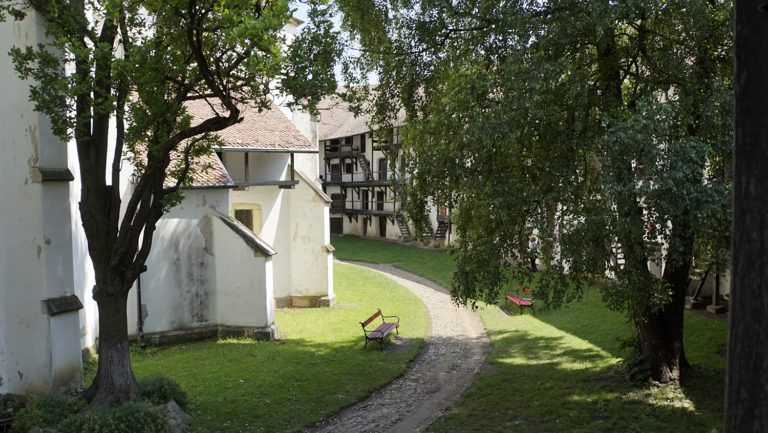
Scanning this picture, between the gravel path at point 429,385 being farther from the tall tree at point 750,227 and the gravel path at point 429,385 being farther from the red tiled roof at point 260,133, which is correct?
the red tiled roof at point 260,133

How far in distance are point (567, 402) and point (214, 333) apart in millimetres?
9728

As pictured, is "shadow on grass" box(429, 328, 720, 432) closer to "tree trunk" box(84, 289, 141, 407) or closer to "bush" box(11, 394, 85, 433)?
"tree trunk" box(84, 289, 141, 407)

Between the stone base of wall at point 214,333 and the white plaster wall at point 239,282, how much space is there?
14cm

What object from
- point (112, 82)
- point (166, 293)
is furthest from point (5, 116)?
point (166, 293)

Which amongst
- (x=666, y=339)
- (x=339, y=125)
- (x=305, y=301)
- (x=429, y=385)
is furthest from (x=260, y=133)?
(x=339, y=125)

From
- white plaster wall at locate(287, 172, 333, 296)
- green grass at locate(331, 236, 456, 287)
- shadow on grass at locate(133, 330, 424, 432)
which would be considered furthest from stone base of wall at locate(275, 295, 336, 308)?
green grass at locate(331, 236, 456, 287)

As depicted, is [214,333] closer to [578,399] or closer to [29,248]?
[29,248]

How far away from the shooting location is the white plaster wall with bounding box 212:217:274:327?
48.9 ft

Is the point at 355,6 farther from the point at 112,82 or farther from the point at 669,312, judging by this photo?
the point at 669,312

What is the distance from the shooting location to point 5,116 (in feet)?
30.3

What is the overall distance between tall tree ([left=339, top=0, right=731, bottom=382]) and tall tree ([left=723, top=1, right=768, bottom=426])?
158 inches

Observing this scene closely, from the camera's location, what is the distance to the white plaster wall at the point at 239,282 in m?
14.9

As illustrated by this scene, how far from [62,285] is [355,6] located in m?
7.33

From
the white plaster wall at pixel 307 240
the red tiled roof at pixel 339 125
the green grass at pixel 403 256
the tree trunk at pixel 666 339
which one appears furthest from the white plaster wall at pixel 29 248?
the red tiled roof at pixel 339 125
